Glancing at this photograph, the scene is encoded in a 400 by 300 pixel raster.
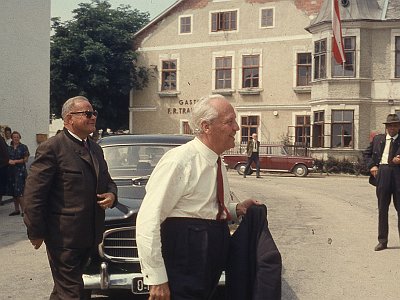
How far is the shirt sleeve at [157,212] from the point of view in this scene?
10.7 ft

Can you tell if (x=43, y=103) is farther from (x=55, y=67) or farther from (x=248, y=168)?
(x=55, y=67)

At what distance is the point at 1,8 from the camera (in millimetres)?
22359

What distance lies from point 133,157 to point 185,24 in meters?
34.3

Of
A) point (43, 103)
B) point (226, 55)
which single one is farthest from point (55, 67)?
point (43, 103)

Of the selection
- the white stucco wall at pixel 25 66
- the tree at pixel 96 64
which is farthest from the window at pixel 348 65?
the white stucco wall at pixel 25 66

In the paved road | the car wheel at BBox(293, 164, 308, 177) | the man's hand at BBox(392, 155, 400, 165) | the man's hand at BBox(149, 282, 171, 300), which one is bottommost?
the car wheel at BBox(293, 164, 308, 177)

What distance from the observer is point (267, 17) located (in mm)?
38875

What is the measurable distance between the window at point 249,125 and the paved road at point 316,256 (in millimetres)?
22435

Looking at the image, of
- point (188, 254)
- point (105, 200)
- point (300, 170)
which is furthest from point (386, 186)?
point (300, 170)

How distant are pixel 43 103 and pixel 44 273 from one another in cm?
1896

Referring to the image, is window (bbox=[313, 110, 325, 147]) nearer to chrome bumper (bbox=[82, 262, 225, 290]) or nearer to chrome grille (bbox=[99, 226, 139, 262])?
chrome grille (bbox=[99, 226, 139, 262])

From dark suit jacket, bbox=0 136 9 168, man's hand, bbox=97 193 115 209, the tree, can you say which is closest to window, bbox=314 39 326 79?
the tree

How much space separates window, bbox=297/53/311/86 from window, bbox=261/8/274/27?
9.08 feet

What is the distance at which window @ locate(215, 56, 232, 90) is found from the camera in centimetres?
4000
